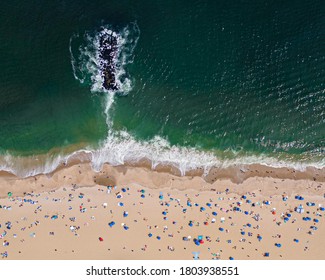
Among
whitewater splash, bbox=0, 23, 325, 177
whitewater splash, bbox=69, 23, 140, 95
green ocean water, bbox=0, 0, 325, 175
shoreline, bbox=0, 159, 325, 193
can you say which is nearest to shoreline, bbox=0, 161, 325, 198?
shoreline, bbox=0, 159, 325, 193

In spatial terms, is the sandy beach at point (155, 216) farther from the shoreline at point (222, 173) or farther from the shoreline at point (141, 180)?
the shoreline at point (222, 173)

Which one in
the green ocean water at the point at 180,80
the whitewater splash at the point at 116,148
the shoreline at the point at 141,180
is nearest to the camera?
the shoreline at the point at 141,180

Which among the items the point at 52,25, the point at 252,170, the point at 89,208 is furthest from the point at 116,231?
the point at 52,25

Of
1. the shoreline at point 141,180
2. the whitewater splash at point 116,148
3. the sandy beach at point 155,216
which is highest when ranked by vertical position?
the whitewater splash at point 116,148

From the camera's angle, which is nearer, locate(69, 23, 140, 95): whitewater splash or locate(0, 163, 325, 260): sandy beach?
locate(0, 163, 325, 260): sandy beach

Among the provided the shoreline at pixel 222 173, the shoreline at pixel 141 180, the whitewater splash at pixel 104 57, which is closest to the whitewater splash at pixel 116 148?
the whitewater splash at pixel 104 57

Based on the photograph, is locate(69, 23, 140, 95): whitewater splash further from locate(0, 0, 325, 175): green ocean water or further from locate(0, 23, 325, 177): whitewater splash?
locate(0, 0, 325, 175): green ocean water

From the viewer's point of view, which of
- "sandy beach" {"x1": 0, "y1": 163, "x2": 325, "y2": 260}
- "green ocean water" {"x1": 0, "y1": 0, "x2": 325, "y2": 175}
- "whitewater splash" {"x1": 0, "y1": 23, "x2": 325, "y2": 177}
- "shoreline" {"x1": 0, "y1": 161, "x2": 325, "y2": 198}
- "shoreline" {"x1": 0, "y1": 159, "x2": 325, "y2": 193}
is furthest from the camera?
"green ocean water" {"x1": 0, "y1": 0, "x2": 325, "y2": 175}
